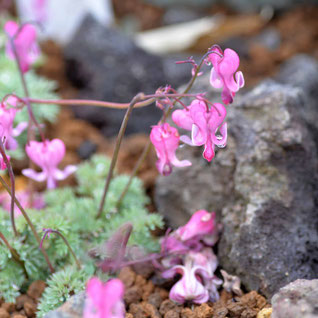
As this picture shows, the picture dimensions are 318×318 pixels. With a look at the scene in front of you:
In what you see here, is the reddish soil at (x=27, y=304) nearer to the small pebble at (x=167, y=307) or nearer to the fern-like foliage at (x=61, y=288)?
the fern-like foliage at (x=61, y=288)

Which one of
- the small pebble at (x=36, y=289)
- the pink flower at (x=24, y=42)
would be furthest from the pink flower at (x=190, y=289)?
the pink flower at (x=24, y=42)

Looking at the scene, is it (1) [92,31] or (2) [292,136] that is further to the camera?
(1) [92,31]

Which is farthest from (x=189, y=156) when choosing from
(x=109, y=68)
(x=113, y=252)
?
(x=109, y=68)

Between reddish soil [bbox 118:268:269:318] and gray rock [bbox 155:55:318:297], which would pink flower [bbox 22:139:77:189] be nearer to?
reddish soil [bbox 118:268:269:318]

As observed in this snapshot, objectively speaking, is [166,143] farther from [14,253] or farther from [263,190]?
[14,253]

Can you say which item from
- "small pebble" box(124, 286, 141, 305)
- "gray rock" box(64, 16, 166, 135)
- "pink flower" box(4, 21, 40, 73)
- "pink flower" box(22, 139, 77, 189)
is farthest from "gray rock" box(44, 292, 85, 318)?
"gray rock" box(64, 16, 166, 135)

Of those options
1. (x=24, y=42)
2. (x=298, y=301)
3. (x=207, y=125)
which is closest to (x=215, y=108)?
(x=207, y=125)

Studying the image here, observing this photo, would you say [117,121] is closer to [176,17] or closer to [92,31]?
[92,31]
